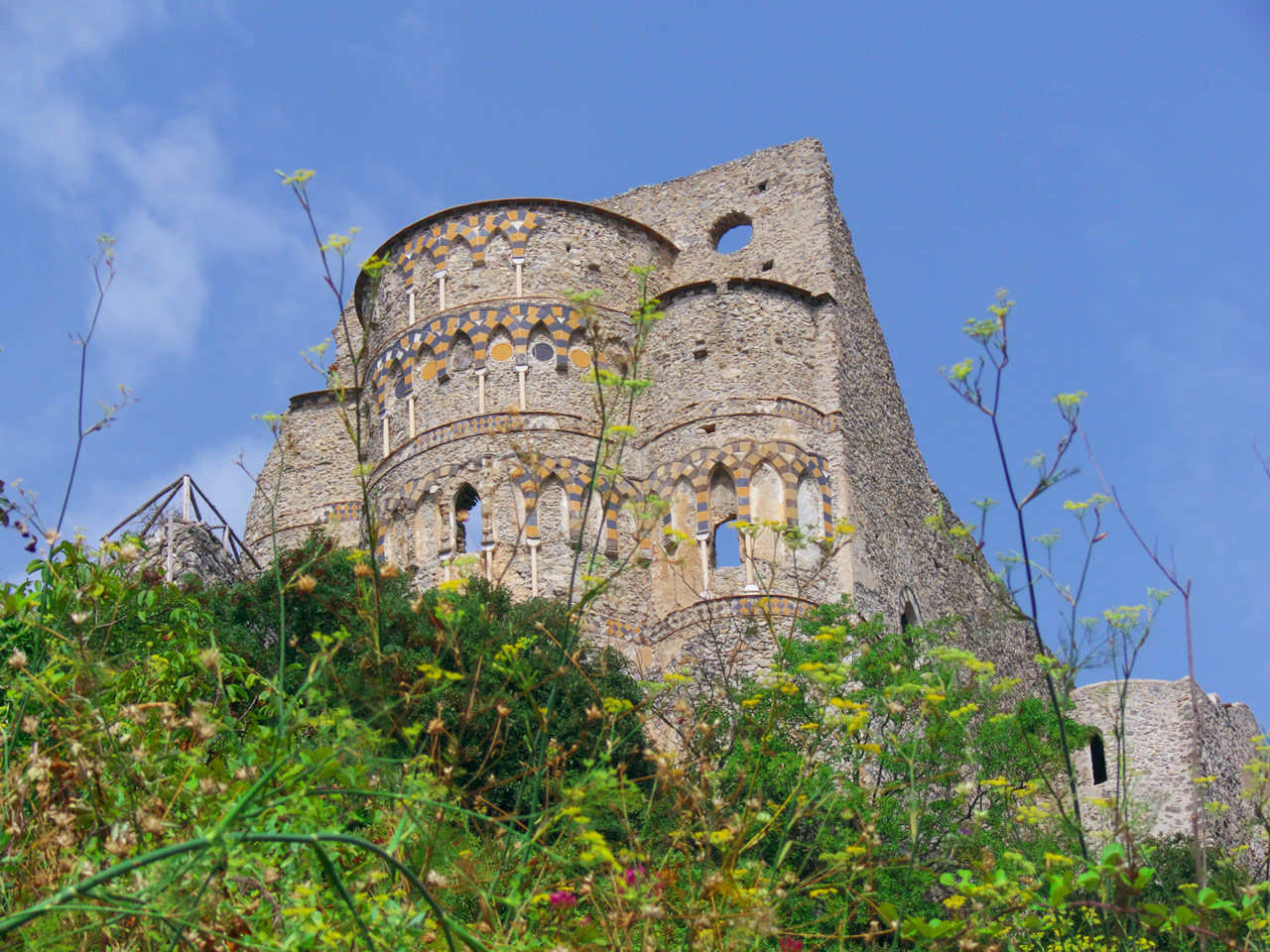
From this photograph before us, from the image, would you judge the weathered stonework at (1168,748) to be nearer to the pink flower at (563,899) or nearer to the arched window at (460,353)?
the arched window at (460,353)

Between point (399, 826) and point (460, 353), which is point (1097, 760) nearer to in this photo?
point (460, 353)

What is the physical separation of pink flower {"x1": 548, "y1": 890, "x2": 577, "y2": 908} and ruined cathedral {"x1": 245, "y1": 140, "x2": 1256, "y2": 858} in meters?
10.8

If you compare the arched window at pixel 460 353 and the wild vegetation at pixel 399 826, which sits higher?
the arched window at pixel 460 353

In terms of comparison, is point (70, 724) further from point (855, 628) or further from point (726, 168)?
point (726, 168)

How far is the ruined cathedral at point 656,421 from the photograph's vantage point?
17.3 meters

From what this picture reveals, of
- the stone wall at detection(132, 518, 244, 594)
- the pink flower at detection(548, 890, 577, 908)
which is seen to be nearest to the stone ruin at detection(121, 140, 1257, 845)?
the stone wall at detection(132, 518, 244, 594)

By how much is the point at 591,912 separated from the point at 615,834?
6245mm

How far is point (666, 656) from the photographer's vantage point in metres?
16.9

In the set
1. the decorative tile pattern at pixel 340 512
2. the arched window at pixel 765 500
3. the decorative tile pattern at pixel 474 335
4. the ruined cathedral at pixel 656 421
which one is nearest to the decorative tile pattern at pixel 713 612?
the ruined cathedral at pixel 656 421

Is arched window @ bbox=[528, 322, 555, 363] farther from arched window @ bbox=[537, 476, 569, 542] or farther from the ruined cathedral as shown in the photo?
arched window @ bbox=[537, 476, 569, 542]

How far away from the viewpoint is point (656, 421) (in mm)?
18812

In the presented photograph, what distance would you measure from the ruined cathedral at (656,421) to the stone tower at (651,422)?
0.03 metres

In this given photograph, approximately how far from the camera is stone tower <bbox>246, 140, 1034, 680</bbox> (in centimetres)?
1731

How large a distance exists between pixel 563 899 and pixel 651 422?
14.3m
